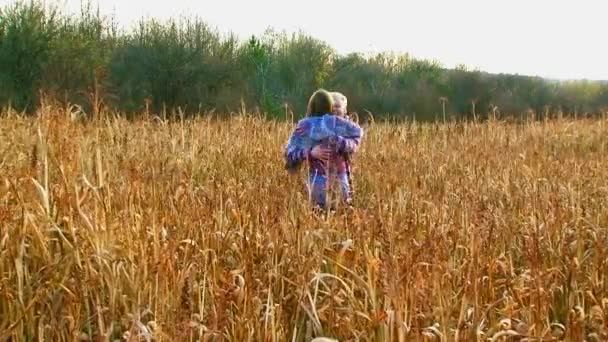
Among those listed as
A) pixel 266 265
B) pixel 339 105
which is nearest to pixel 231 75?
pixel 339 105

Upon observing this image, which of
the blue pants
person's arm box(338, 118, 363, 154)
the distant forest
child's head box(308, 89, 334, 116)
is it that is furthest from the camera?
the distant forest

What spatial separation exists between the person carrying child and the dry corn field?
0.75 metres

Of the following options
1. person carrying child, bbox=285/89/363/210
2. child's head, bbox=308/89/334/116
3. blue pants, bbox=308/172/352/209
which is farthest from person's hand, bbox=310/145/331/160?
child's head, bbox=308/89/334/116

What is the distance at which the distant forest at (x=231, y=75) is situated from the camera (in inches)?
836

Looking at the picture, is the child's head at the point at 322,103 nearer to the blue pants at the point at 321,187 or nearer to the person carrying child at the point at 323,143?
the person carrying child at the point at 323,143

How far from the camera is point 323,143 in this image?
4.76 meters

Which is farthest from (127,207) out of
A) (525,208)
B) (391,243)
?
(525,208)

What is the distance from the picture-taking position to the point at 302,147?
189 inches

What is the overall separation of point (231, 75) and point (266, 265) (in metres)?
23.1

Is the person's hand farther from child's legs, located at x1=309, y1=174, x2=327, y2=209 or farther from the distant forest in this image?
the distant forest

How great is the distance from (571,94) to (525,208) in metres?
31.6

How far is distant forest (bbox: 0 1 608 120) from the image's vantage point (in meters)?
21.2

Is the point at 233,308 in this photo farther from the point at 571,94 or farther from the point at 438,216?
the point at 571,94

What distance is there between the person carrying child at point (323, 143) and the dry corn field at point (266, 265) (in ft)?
2.46
